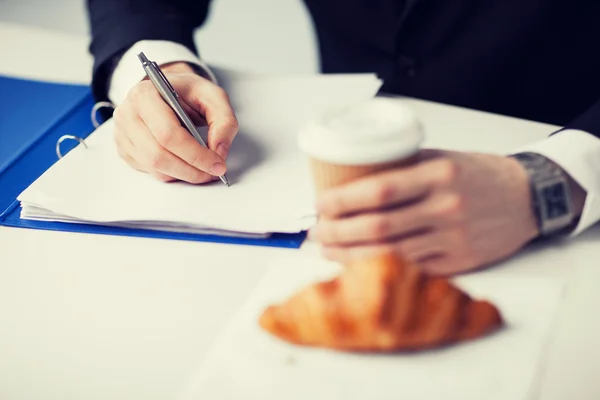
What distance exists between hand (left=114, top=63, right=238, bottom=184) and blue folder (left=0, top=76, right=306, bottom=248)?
0.08m

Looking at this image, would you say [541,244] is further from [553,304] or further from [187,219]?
[187,219]

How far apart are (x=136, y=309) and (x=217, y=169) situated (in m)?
0.20

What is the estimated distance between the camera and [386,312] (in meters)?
0.48

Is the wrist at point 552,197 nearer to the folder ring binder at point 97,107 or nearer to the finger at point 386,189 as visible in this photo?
the finger at point 386,189

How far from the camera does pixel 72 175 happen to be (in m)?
0.80

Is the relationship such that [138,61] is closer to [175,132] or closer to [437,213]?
[175,132]

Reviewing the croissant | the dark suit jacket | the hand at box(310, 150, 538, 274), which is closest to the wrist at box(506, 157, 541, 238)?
the hand at box(310, 150, 538, 274)

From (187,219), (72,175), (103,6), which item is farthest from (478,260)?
(103,6)

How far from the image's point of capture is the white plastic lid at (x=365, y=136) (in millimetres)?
498

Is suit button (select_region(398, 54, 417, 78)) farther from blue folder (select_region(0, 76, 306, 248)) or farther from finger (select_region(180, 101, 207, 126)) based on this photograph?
blue folder (select_region(0, 76, 306, 248))

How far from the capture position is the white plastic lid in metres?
0.50

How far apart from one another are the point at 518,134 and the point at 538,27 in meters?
0.25

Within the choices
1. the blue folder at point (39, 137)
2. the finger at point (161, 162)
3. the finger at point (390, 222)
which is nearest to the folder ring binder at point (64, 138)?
the blue folder at point (39, 137)

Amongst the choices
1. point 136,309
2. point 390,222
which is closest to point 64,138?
point 136,309
